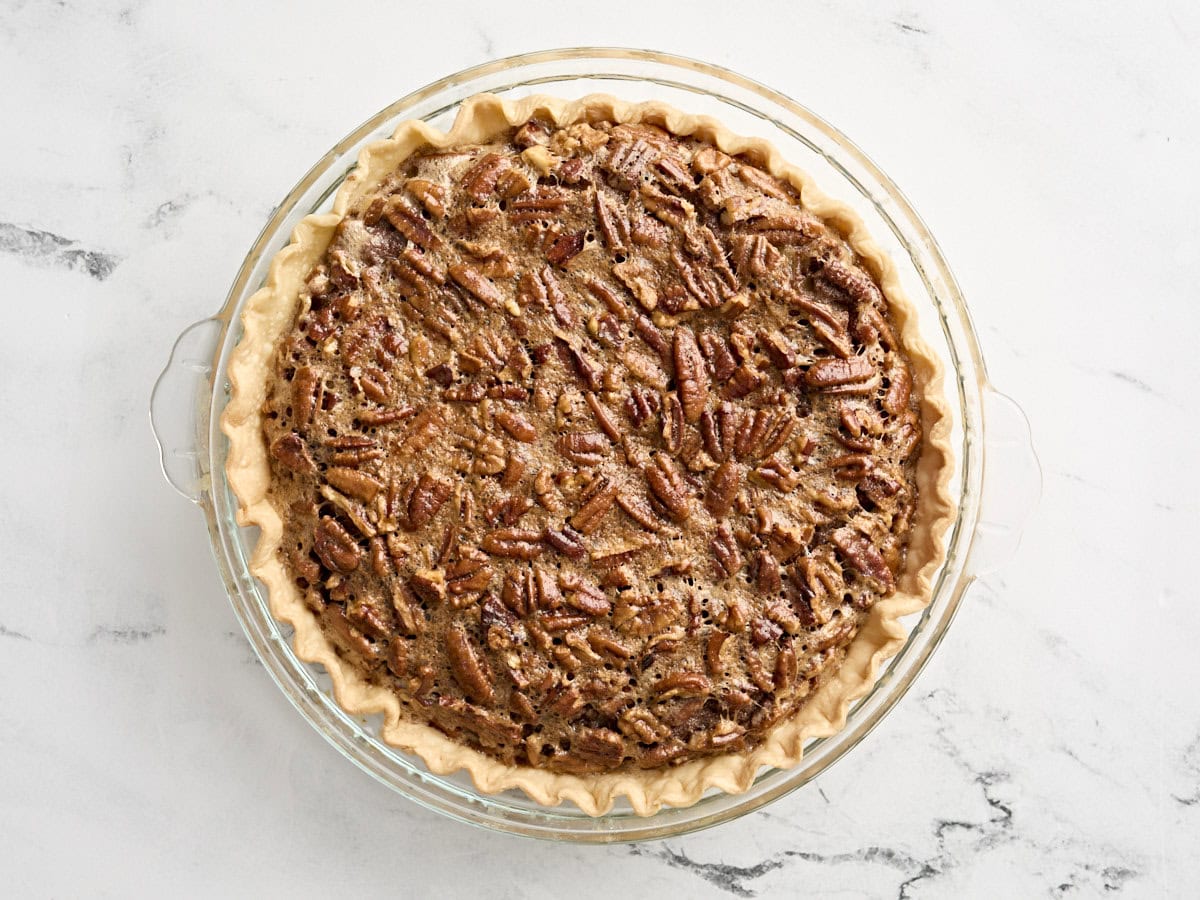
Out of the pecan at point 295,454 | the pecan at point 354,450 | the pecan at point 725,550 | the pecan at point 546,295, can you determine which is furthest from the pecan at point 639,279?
the pecan at point 295,454

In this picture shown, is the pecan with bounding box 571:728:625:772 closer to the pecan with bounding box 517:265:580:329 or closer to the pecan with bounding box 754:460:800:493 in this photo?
the pecan with bounding box 754:460:800:493

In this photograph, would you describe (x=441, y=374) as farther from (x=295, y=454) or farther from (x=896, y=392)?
(x=896, y=392)

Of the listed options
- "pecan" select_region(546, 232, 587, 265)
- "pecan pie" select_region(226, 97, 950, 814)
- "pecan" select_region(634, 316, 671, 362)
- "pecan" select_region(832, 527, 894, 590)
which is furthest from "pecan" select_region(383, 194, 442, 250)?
"pecan" select_region(832, 527, 894, 590)

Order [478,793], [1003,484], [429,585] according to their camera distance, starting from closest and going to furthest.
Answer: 1. [429,585]
2. [478,793]
3. [1003,484]

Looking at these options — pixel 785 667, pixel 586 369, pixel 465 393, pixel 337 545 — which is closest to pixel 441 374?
pixel 465 393

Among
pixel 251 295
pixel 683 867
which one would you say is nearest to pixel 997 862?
pixel 683 867

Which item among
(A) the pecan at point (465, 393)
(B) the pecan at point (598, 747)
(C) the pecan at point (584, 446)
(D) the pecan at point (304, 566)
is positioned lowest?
(B) the pecan at point (598, 747)

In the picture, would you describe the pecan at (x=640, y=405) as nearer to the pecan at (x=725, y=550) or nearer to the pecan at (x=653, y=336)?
the pecan at (x=653, y=336)

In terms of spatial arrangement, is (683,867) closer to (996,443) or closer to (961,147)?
(996,443)
